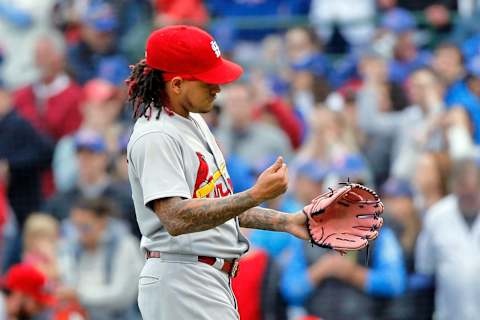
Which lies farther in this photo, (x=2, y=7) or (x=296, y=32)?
(x=2, y=7)

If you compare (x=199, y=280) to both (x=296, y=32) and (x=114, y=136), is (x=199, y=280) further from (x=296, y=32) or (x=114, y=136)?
(x=296, y=32)

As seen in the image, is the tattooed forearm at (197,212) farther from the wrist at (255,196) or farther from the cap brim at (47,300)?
the cap brim at (47,300)

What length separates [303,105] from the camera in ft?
33.6

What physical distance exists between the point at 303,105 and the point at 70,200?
1.95 meters

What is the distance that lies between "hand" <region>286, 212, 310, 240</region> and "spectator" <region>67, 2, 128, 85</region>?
630 cm

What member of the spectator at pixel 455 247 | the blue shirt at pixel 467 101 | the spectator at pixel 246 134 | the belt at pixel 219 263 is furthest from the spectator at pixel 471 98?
the belt at pixel 219 263

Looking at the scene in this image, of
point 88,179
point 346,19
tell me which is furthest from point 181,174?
point 346,19

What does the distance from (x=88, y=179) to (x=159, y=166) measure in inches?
191

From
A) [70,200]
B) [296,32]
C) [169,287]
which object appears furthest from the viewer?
[296,32]

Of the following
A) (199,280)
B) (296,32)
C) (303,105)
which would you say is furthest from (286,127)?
(199,280)

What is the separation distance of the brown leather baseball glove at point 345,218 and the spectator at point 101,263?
3.80 m

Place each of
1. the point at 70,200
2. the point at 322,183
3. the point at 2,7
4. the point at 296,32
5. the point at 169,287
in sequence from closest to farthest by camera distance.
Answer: the point at 169,287
the point at 322,183
the point at 70,200
the point at 296,32
the point at 2,7

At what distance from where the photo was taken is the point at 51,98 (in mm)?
10617

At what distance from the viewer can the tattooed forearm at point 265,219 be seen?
520 centimetres
